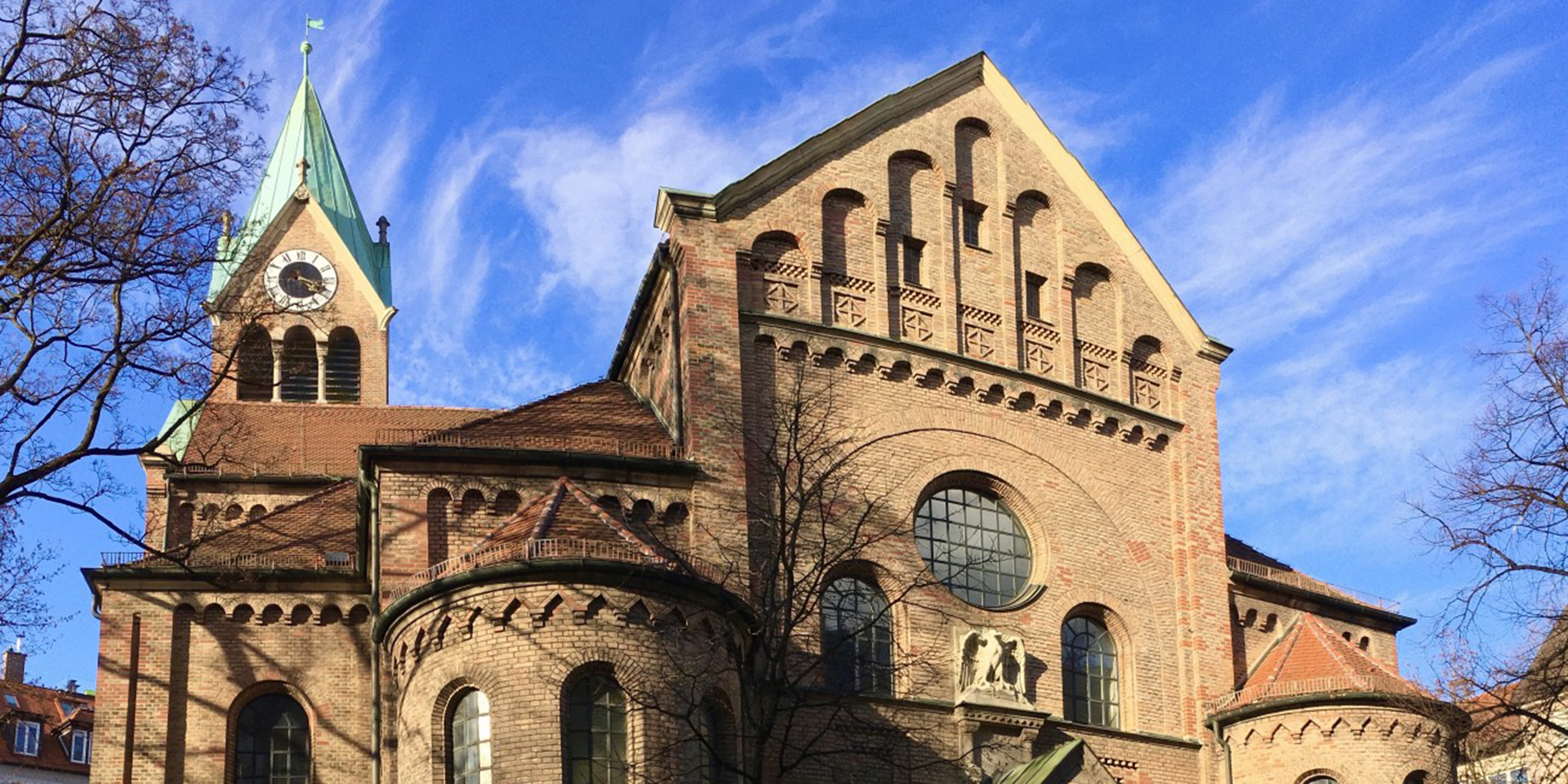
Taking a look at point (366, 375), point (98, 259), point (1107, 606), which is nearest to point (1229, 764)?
point (1107, 606)

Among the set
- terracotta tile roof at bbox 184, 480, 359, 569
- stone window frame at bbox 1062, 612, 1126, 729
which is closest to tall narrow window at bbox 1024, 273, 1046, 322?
stone window frame at bbox 1062, 612, 1126, 729

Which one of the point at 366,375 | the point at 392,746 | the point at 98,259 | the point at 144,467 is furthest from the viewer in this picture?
the point at 366,375

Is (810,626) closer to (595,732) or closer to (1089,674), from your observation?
(595,732)

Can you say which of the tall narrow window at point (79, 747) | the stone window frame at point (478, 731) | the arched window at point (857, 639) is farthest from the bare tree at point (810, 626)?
the tall narrow window at point (79, 747)

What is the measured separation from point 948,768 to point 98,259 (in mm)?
14710

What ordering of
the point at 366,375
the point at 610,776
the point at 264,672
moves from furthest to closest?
1. the point at 366,375
2. the point at 264,672
3. the point at 610,776

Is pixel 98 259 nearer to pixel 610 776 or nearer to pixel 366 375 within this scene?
pixel 610 776

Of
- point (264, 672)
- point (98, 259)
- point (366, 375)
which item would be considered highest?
point (366, 375)

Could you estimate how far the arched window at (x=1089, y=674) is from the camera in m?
35.1

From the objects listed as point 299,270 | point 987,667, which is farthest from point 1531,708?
point 299,270

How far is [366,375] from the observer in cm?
6016

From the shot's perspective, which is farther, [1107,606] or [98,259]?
[1107,606]

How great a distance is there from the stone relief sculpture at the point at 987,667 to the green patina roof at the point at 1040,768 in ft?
3.50

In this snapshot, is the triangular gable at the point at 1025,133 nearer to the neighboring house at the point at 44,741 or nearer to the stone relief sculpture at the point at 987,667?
the stone relief sculpture at the point at 987,667
